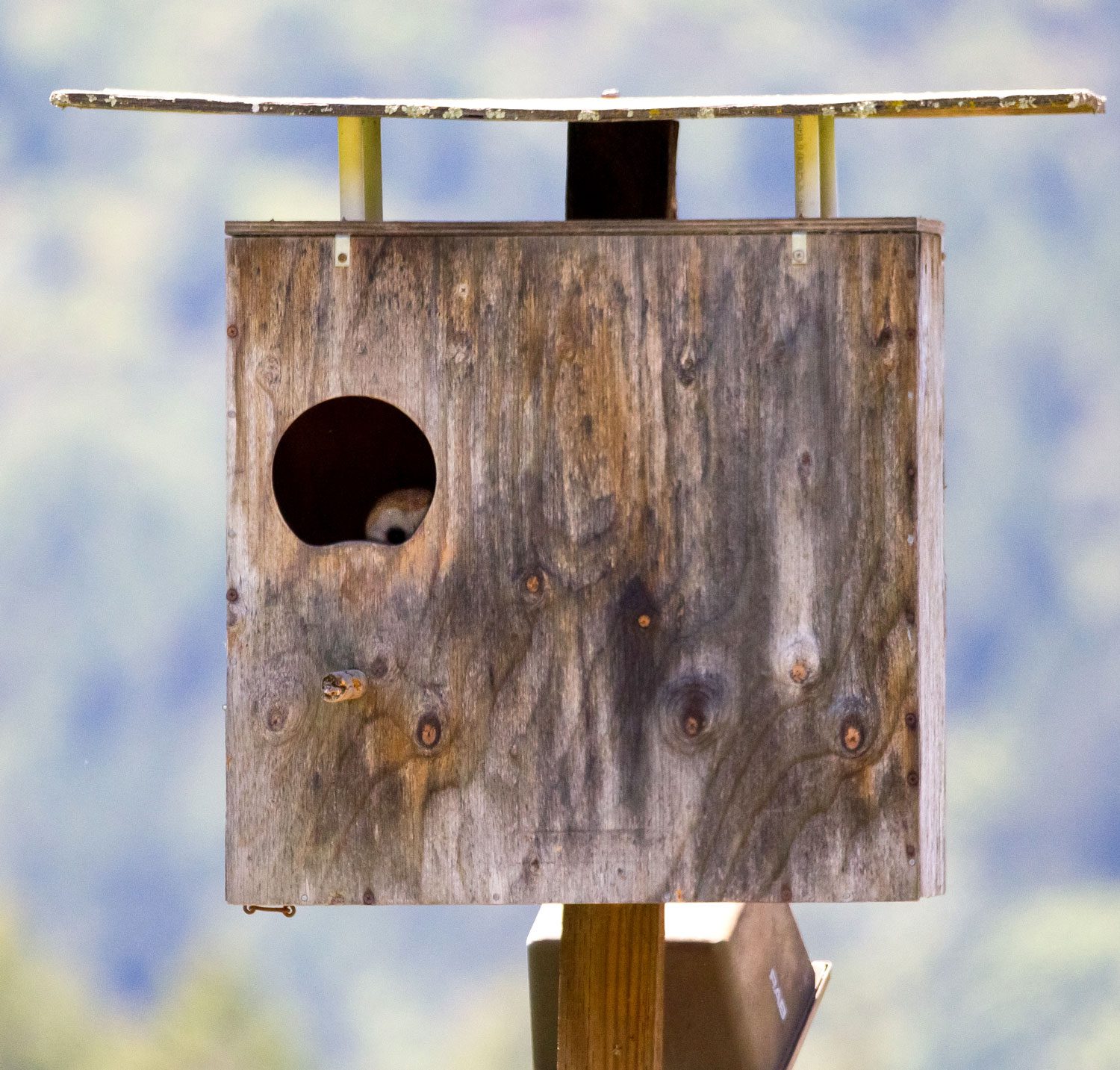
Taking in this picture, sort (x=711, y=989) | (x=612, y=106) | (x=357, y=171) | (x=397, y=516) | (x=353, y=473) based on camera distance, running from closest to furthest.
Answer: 1. (x=612, y=106)
2. (x=357, y=171)
3. (x=397, y=516)
4. (x=353, y=473)
5. (x=711, y=989)

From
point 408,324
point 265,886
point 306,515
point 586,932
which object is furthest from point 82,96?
point 586,932

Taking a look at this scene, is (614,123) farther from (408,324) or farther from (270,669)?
(270,669)

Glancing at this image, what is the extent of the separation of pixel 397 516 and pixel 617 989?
32.8 inches

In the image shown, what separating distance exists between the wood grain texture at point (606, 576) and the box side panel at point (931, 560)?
0.02 m

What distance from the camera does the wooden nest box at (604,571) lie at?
2.88m

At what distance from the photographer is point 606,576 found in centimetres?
289

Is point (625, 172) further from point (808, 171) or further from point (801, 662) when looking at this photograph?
point (801, 662)

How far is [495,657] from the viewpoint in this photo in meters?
2.90

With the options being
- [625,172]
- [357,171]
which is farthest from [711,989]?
[357,171]

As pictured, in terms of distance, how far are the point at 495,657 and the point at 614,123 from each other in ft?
3.41

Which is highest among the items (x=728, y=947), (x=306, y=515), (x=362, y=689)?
(x=306, y=515)

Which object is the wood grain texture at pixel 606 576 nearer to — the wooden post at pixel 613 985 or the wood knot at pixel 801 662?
the wood knot at pixel 801 662

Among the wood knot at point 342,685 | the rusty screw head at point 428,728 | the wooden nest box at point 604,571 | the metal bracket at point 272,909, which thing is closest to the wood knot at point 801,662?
the wooden nest box at point 604,571

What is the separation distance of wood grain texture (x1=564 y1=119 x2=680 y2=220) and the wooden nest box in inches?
22.7
